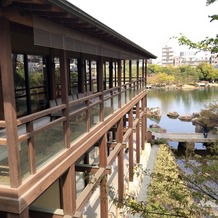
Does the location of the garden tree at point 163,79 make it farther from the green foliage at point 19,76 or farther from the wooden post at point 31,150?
the wooden post at point 31,150

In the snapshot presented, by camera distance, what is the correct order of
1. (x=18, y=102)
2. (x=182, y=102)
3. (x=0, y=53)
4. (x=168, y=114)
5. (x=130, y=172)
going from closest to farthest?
1. (x=0, y=53)
2. (x=18, y=102)
3. (x=130, y=172)
4. (x=168, y=114)
5. (x=182, y=102)

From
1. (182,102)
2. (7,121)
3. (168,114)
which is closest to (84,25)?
(7,121)

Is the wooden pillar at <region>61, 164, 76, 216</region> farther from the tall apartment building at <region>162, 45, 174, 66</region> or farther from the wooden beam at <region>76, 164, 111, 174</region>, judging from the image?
the tall apartment building at <region>162, 45, 174, 66</region>

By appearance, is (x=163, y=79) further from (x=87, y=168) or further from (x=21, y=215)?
(x=21, y=215)

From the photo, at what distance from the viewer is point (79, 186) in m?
11.4

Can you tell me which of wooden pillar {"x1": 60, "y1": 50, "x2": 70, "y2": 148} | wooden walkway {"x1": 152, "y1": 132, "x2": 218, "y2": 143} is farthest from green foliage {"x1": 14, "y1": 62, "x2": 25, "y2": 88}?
wooden walkway {"x1": 152, "y1": 132, "x2": 218, "y2": 143}

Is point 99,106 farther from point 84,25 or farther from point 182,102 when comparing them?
point 182,102

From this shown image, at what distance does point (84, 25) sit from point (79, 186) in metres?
7.60

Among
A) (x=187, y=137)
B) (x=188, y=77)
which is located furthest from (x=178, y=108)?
(x=188, y=77)

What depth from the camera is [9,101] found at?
3934 millimetres

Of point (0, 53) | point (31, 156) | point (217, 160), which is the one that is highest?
point (0, 53)

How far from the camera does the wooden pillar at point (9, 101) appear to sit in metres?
3.81

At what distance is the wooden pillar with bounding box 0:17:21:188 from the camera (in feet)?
12.5

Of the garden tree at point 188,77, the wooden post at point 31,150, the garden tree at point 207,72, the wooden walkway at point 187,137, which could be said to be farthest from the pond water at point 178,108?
the garden tree at point 207,72
